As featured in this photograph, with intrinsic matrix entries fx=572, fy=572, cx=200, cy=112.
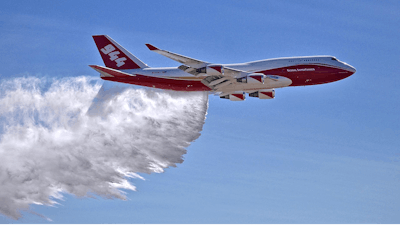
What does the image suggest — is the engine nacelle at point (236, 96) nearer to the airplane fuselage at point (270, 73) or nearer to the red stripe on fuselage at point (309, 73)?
the airplane fuselage at point (270, 73)

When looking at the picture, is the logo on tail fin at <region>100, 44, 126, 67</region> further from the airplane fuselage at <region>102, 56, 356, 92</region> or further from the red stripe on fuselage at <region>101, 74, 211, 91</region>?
the red stripe on fuselage at <region>101, 74, 211, 91</region>

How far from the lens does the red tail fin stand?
70375 mm

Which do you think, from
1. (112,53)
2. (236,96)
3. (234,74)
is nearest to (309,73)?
(234,74)

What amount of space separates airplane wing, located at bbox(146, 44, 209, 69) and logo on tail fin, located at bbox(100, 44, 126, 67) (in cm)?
1072

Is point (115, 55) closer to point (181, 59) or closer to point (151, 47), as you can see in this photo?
point (181, 59)

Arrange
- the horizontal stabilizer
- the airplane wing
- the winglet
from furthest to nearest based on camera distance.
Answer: the horizontal stabilizer, the airplane wing, the winglet

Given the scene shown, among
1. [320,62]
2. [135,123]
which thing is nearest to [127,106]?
[135,123]

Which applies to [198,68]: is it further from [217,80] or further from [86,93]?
[86,93]

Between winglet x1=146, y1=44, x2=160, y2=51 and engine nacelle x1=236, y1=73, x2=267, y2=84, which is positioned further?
engine nacelle x1=236, y1=73, x2=267, y2=84

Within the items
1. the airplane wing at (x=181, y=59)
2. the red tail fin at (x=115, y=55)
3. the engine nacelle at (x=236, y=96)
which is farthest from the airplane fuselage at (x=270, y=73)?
the engine nacelle at (x=236, y=96)

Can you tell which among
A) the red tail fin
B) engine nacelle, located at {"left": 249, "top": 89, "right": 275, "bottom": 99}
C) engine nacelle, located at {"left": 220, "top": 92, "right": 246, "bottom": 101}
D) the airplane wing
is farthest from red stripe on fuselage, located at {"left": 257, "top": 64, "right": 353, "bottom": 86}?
the red tail fin

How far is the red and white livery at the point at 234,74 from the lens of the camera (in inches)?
2552

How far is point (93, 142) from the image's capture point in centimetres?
6712

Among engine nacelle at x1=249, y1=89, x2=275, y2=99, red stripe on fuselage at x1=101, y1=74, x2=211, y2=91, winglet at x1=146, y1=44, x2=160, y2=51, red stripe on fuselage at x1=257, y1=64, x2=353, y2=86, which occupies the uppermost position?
red stripe on fuselage at x1=257, y1=64, x2=353, y2=86
